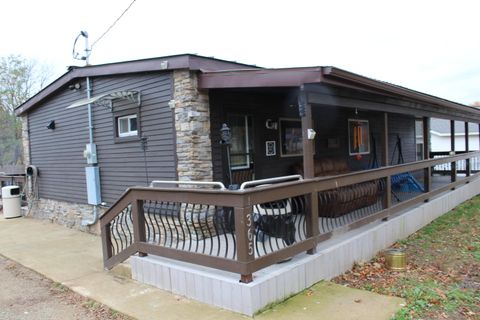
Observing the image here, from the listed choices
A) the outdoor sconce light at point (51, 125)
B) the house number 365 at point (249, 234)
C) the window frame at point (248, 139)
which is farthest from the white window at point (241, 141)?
the outdoor sconce light at point (51, 125)

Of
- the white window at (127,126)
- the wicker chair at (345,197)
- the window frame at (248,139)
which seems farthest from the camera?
the white window at (127,126)

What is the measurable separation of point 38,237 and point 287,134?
548 centimetres

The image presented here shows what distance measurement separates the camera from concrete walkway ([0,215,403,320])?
11.5ft

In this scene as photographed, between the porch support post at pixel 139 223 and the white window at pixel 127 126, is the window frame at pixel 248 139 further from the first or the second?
the porch support post at pixel 139 223

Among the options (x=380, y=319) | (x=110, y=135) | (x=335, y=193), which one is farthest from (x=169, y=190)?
(x=110, y=135)

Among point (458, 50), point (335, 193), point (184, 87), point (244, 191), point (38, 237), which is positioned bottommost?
point (38, 237)

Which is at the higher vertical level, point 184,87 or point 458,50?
point 458,50

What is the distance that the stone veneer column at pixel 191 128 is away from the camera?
5700mm

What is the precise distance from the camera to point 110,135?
750cm

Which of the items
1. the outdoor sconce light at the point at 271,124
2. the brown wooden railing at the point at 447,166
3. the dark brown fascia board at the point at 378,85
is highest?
the dark brown fascia board at the point at 378,85

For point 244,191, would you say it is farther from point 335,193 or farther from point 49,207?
point 49,207

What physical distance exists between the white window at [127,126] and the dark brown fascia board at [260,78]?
1.80m

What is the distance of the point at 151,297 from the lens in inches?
162

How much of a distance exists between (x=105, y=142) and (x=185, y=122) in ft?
8.76
